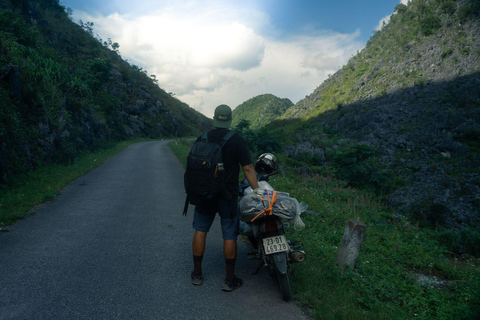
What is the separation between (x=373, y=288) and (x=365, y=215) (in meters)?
6.05

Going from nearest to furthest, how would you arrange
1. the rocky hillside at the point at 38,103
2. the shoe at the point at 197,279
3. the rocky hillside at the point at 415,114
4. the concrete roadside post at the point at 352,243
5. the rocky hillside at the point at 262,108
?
the shoe at the point at 197,279, the concrete roadside post at the point at 352,243, the rocky hillside at the point at 38,103, the rocky hillside at the point at 415,114, the rocky hillside at the point at 262,108

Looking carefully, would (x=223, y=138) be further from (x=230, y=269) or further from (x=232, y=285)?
(x=232, y=285)

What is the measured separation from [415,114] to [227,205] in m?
47.3

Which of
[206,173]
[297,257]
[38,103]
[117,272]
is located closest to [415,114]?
[38,103]

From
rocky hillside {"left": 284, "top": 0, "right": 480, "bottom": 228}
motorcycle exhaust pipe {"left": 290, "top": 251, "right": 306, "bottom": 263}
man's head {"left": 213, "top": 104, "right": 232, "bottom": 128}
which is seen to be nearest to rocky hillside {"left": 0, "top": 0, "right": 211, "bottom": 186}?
man's head {"left": 213, "top": 104, "right": 232, "bottom": 128}

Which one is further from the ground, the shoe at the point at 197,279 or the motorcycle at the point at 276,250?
the motorcycle at the point at 276,250

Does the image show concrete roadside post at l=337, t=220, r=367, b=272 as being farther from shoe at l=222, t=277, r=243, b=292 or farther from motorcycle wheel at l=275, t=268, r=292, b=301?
Answer: shoe at l=222, t=277, r=243, b=292

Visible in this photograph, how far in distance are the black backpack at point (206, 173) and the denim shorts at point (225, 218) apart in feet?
0.69

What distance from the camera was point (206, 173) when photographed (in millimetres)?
3271

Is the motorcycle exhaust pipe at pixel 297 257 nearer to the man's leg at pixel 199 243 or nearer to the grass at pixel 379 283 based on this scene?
the grass at pixel 379 283

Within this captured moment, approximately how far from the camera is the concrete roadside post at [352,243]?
13.0 ft

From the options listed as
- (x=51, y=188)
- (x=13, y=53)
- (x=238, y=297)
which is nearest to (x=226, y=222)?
(x=238, y=297)

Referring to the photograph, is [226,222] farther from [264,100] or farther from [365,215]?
[264,100]

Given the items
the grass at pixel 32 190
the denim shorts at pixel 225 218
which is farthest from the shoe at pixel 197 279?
the grass at pixel 32 190
